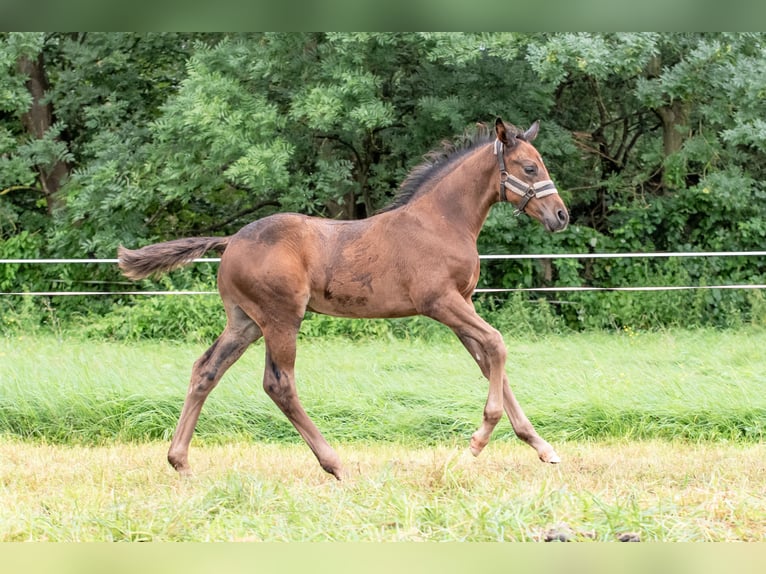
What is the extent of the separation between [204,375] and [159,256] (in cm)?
91

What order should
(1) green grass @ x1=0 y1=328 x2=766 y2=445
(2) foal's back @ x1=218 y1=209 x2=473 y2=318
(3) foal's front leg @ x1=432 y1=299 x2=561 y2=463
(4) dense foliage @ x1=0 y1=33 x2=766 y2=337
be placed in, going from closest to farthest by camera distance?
(3) foal's front leg @ x1=432 y1=299 x2=561 y2=463, (2) foal's back @ x1=218 y1=209 x2=473 y2=318, (1) green grass @ x1=0 y1=328 x2=766 y2=445, (4) dense foliage @ x1=0 y1=33 x2=766 y2=337

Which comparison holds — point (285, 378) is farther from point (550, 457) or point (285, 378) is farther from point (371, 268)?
point (550, 457)

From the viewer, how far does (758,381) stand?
8.51 metres

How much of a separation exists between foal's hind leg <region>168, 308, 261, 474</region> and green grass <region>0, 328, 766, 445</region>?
1.73m

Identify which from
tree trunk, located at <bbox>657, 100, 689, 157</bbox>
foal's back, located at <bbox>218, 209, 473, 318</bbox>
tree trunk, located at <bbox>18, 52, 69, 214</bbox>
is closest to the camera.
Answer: foal's back, located at <bbox>218, 209, 473, 318</bbox>

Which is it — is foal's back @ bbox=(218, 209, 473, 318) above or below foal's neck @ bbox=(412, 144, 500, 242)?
below

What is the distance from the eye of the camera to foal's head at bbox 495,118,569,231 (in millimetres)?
5945

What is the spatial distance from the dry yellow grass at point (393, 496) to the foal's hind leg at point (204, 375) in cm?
18

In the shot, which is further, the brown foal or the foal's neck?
the foal's neck

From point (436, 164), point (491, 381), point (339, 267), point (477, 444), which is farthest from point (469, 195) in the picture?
point (477, 444)

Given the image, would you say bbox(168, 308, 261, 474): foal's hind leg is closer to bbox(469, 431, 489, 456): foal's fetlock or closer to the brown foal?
the brown foal

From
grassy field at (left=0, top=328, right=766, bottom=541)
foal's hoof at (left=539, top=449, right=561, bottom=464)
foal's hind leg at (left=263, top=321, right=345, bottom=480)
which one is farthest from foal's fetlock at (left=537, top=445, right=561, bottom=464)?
foal's hind leg at (left=263, top=321, right=345, bottom=480)

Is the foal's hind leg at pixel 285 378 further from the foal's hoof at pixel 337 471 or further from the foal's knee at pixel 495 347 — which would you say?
the foal's knee at pixel 495 347

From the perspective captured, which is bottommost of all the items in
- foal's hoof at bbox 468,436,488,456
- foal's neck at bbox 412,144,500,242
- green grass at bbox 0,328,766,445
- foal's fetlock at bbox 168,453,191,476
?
green grass at bbox 0,328,766,445
